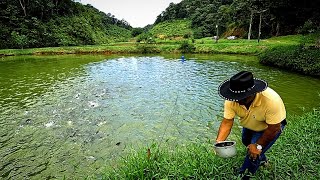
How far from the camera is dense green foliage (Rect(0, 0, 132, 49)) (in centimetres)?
4147

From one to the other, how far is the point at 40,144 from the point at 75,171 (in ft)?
6.99

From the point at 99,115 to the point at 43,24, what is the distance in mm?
44164

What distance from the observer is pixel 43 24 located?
1869 inches

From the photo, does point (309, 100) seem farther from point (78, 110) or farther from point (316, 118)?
point (78, 110)

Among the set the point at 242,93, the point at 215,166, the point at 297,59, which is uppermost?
the point at 242,93

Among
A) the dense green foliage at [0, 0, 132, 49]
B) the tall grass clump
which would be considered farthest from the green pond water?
the dense green foliage at [0, 0, 132, 49]

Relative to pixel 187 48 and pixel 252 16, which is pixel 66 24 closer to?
pixel 187 48

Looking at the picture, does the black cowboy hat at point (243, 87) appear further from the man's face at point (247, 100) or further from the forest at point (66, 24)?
the forest at point (66, 24)

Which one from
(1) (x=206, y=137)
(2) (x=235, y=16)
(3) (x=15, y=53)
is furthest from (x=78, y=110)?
(2) (x=235, y=16)

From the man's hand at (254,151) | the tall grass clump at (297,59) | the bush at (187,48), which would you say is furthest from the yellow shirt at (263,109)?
the bush at (187,48)

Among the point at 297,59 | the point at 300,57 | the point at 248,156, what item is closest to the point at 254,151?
the point at 248,156

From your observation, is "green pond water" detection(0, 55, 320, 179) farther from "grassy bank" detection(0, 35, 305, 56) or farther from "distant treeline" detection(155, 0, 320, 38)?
"grassy bank" detection(0, 35, 305, 56)

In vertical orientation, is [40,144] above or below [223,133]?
below

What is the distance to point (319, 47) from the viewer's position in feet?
56.7
